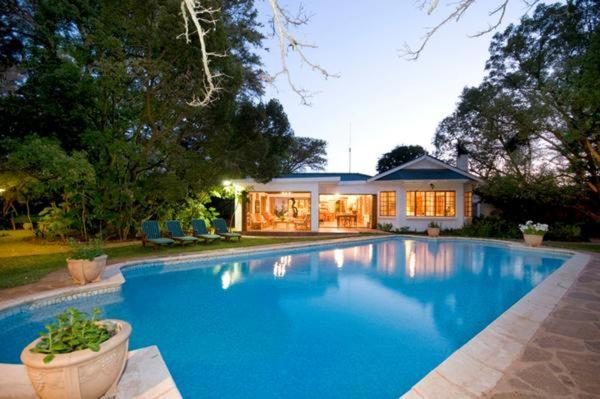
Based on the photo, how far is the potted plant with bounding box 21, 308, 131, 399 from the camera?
2178 mm

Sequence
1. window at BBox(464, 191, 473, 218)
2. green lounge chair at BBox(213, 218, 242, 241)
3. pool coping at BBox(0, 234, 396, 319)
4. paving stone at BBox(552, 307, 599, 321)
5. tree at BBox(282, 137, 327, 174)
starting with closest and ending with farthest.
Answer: paving stone at BBox(552, 307, 599, 321) → pool coping at BBox(0, 234, 396, 319) → green lounge chair at BBox(213, 218, 242, 241) → window at BBox(464, 191, 473, 218) → tree at BBox(282, 137, 327, 174)

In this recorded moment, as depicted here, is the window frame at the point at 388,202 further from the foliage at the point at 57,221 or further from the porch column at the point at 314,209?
the foliage at the point at 57,221

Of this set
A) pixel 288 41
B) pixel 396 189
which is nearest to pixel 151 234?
pixel 288 41

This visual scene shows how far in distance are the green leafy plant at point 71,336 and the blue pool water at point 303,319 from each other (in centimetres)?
136

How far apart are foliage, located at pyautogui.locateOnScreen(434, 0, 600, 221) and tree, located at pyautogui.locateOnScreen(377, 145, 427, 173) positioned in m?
20.2

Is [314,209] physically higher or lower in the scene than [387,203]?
lower

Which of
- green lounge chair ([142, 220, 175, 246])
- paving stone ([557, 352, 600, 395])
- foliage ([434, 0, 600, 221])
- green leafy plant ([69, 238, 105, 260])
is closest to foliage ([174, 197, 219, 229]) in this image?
green lounge chair ([142, 220, 175, 246])

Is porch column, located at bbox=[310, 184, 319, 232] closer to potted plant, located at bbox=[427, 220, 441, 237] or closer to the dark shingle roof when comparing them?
the dark shingle roof

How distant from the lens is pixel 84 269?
628 cm

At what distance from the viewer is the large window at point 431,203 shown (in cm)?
1825

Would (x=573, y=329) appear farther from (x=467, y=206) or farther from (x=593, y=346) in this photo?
(x=467, y=206)

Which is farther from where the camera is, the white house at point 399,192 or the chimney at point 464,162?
the chimney at point 464,162

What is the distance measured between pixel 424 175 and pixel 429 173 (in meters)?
0.51

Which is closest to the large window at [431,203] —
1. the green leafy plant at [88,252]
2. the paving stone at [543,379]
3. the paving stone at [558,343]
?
the paving stone at [558,343]
